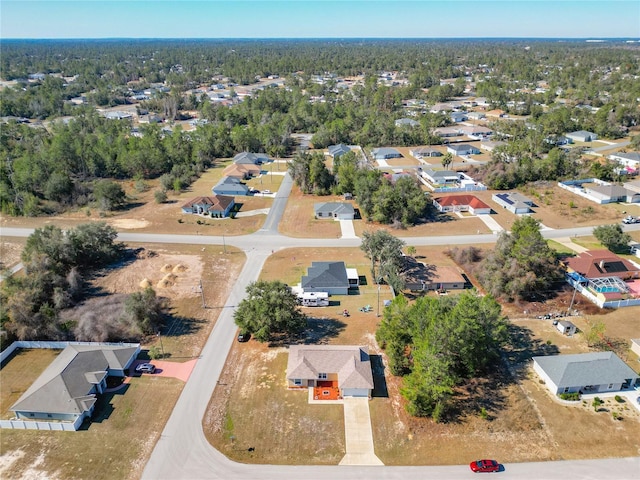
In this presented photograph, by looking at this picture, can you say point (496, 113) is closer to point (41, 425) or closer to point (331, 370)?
point (331, 370)

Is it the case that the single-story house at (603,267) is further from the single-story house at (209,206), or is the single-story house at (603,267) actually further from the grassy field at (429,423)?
the single-story house at (209,206)

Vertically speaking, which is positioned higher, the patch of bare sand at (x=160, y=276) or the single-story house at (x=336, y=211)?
the single-story house at (x=336, y=211)

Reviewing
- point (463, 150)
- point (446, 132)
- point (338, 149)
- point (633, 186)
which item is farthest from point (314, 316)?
point (446, 132)

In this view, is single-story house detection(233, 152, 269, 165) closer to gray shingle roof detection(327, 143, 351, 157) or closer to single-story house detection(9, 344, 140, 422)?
gray shingle roof detection(327, 143, 351, 157)

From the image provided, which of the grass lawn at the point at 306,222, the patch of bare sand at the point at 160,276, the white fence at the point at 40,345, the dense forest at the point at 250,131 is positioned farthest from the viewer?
the dense forest at the point at 250,131

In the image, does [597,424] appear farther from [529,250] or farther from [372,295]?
[372,295]

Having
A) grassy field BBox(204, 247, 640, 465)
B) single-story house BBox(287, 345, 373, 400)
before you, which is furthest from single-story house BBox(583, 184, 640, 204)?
single-story house BBox(287, 345, 373, 400)

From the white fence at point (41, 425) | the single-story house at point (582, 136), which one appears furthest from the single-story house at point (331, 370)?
the single-story house at point (582, 136)
